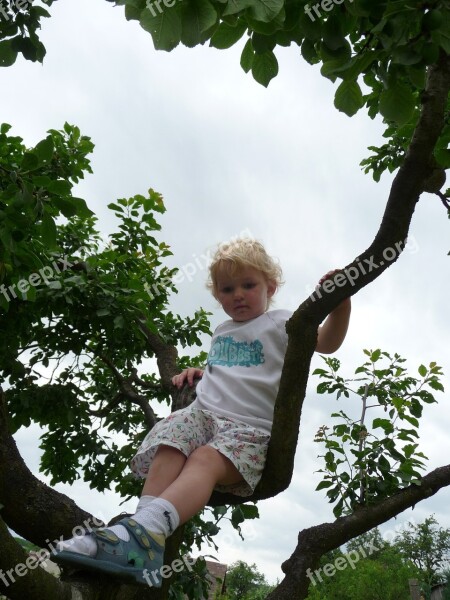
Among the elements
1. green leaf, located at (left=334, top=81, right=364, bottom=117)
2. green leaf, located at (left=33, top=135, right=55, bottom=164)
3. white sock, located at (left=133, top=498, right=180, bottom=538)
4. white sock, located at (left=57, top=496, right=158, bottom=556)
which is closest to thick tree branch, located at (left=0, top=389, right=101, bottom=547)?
white sock, located at (left=133, top=498, right=180, bottom=538)

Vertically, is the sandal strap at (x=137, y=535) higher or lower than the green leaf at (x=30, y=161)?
lower

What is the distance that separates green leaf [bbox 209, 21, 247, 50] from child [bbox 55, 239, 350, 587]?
2.90 ft

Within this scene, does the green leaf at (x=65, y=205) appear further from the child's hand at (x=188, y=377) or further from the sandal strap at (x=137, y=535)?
the child's hand at (x=188, y=377)

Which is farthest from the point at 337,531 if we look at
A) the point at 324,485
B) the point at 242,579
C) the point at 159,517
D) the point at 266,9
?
the point at 242,579

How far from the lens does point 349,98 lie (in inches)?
59.6

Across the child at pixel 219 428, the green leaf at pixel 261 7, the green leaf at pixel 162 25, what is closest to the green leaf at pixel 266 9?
the green leaf at pixel 261 7

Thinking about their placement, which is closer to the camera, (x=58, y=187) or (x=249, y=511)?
(x=58, y=187)

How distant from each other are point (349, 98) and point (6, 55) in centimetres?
128

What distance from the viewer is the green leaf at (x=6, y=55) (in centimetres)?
204

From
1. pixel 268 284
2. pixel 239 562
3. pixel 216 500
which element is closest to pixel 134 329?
pixel 268 284

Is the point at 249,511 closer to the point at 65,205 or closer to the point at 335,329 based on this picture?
the point at 335,329

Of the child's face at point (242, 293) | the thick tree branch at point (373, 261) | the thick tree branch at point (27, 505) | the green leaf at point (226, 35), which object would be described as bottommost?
the thick tree branch at point (27, 505)

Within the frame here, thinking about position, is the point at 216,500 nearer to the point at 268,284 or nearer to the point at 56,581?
the point at 56,581

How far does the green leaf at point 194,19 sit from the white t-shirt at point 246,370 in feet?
5.40
